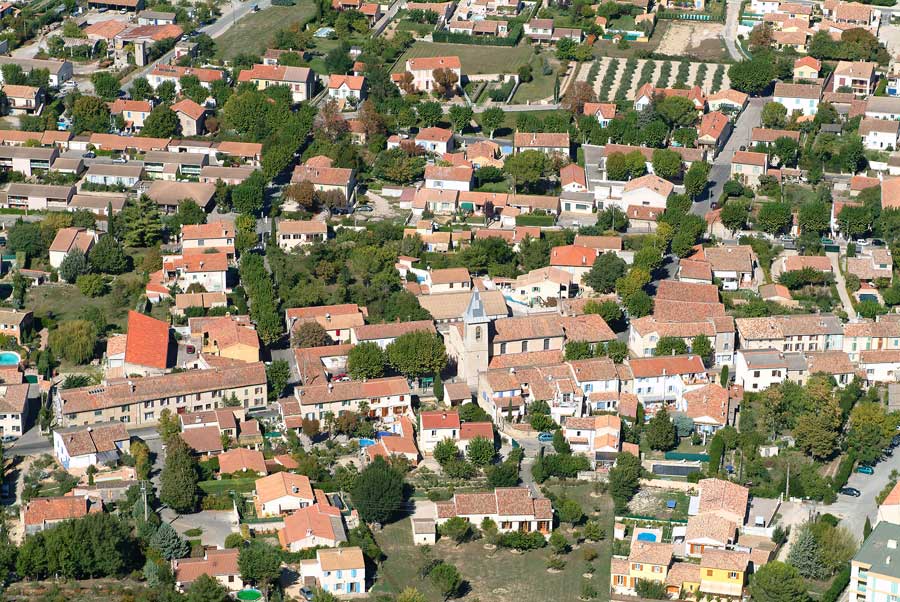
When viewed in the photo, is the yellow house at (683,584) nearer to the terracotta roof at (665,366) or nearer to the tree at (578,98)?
the terracotta roof at (665,366)

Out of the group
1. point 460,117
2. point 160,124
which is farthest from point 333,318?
point 160,124

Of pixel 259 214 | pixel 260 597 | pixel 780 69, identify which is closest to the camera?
pixel 260 597

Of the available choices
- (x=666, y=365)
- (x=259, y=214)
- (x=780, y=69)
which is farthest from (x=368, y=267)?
(x=780, y=69)

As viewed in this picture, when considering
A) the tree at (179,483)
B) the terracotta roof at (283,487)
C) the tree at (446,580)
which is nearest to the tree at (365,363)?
the terracotta roof at (283,487)

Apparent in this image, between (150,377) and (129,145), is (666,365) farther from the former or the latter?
(129,145)

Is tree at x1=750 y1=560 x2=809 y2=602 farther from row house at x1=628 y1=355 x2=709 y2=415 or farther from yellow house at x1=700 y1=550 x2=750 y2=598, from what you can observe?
row house at x1=628 y1=355 x2=709 y2=415

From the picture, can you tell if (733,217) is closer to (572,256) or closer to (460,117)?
(572,256)
